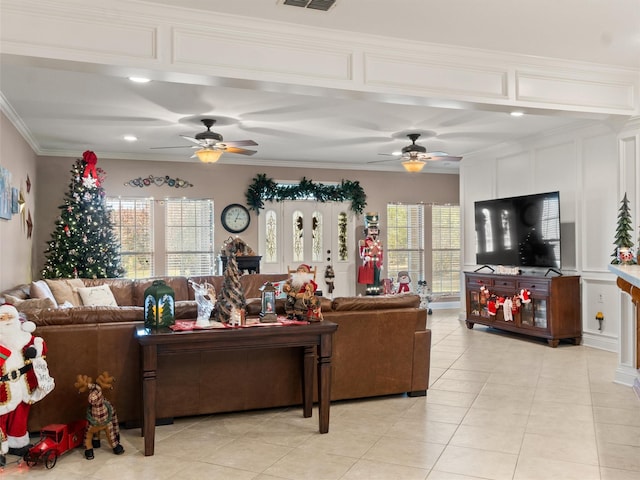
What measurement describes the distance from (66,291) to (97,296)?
361 millimetres

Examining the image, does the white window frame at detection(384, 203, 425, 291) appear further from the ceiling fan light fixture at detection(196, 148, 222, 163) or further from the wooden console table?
the wooden console table

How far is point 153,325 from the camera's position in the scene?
358cm

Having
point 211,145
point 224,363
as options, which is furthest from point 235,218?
point 224,363

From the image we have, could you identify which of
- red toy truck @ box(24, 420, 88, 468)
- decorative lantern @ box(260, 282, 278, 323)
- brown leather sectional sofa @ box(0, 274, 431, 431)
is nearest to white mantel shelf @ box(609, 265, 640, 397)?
brown leather sectional sofa @ box(0, 274, 431, 431)

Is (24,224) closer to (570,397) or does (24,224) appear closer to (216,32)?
(216,32)

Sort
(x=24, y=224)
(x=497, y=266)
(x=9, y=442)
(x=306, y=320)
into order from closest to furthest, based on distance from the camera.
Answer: (x=9, y=442)
(x=306, y=320)
(x=24, y=224)
(x=497, y=266)

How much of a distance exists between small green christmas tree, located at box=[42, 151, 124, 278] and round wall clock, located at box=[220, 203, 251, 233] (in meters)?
2.10

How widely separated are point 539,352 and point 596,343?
32.6 inches

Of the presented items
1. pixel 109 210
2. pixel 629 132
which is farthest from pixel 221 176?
pixel 629 132

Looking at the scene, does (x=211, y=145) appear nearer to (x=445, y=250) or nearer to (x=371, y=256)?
(x=371, y=256)

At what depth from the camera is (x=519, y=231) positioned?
7.59 metres

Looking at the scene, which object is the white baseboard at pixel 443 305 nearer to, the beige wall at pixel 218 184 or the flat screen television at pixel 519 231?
the beige wall at pixel 218 184

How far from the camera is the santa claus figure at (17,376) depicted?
3.28m

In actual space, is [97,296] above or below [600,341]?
above
